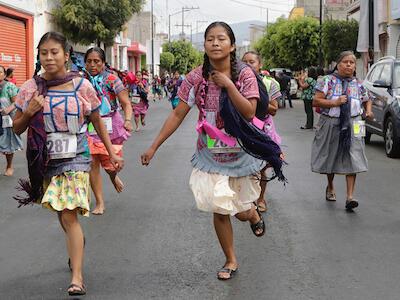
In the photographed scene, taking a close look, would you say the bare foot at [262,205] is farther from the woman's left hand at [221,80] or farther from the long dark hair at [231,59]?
the woman's left hand at [221,80]

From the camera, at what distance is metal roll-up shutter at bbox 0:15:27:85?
925 inches

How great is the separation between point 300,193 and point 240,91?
4.19 meters

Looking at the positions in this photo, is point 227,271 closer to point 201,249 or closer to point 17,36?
point 201,249

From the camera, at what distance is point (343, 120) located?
7.86 metres

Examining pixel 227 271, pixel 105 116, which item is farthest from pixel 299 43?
pixel 227 271

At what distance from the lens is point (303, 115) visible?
84.4 feet

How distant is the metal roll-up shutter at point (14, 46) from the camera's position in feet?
77.1

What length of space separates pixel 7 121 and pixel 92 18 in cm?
2077

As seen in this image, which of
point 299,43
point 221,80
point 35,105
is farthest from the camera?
point 299,43

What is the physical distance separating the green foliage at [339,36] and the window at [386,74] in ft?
90.2

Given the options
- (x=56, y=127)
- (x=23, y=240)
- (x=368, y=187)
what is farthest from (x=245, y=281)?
(x=368, y=187)

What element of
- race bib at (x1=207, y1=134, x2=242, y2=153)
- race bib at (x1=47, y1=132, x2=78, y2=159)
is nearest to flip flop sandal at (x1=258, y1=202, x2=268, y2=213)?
race bib at (x1=207, y1=134, x2=242, y2=153)

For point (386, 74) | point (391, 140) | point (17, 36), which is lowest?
point (391, 140)

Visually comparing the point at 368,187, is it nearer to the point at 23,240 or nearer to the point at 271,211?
the point at 271,211
